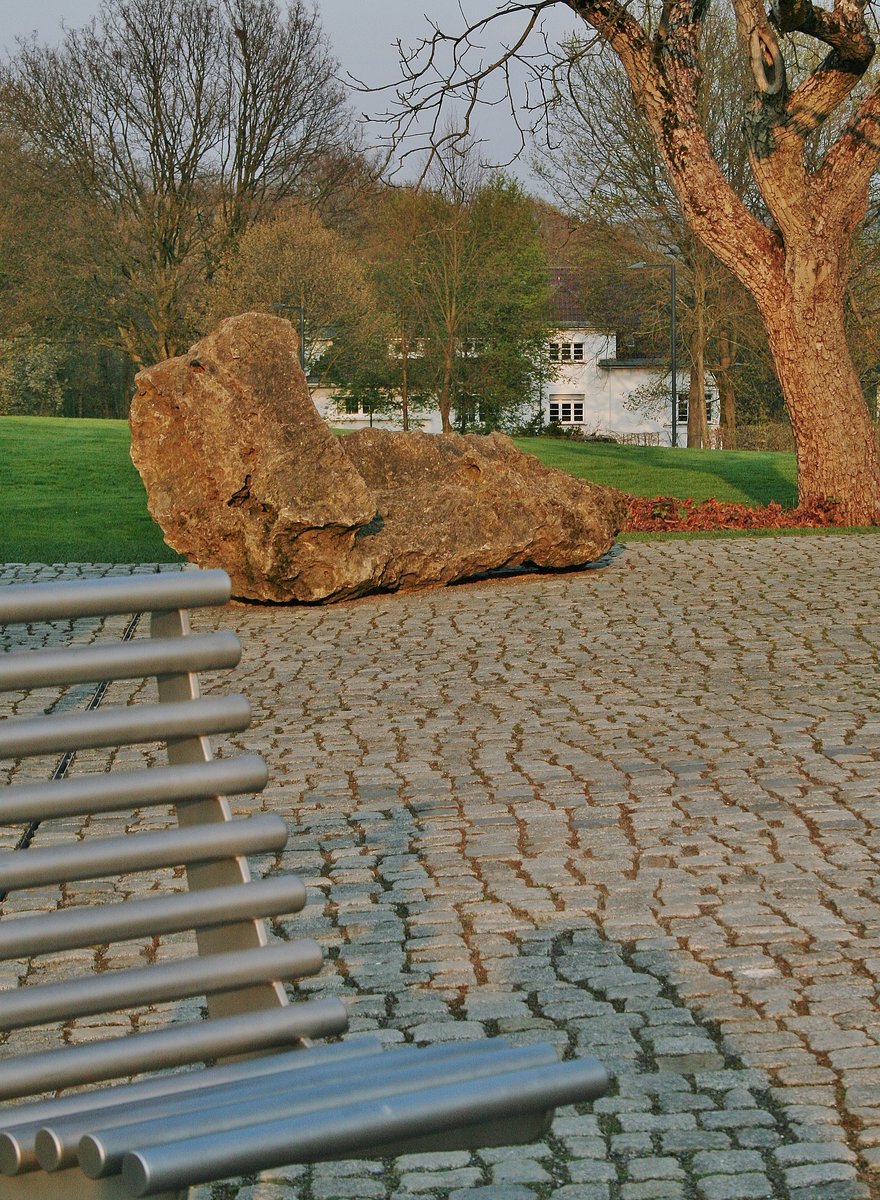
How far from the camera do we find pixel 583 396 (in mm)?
73562

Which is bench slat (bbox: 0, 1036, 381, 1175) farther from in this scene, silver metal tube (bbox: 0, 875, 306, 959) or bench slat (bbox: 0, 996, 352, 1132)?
silver metal tube (bbox: 0, 875, 306, 959)

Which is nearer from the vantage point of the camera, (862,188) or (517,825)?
(517,825)

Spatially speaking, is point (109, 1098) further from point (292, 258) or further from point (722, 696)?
point (292, 258)

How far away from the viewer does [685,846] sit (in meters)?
5.62

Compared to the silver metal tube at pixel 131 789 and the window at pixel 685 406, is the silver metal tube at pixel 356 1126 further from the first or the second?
the window at pixel 685 406

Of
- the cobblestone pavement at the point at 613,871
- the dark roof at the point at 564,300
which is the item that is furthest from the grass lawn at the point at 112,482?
the dark roof at the point at 564,300

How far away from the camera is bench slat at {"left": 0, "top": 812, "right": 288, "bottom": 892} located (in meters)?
2.22

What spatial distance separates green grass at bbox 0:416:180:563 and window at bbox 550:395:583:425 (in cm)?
4427

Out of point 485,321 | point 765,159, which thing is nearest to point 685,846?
point 765,159

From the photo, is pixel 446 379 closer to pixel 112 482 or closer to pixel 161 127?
pixel 161 127

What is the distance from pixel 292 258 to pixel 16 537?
25845 millimetres

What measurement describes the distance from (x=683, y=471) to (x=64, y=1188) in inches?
913

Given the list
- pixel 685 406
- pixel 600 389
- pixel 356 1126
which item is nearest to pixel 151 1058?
pixel 356 1126

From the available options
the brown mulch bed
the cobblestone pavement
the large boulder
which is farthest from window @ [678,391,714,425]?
the cobblestone pavement
